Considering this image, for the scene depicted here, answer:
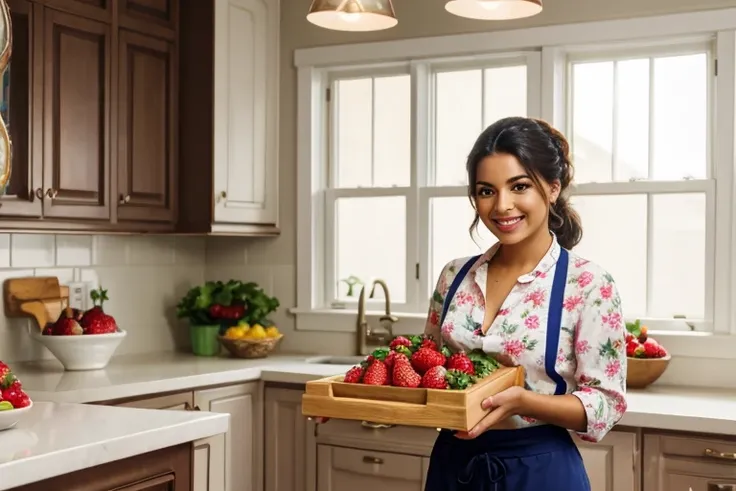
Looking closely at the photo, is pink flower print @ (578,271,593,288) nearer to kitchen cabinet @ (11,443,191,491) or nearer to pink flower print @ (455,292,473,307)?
pink flower print @ (455,292,473,307)

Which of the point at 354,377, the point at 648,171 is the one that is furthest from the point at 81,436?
the point at 648,171

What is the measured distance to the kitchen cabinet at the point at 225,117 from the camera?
3.99 meters

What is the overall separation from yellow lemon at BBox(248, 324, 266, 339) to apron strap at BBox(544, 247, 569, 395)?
2.17 meters

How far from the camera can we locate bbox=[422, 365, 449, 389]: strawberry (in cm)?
189

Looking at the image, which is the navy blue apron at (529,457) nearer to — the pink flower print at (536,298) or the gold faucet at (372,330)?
the pink flower print at (536,298)

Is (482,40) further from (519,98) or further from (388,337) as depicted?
(388,337)

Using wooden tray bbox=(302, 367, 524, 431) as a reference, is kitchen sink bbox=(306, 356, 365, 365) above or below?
below

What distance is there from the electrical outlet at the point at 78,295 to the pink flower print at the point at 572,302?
2.45 meters

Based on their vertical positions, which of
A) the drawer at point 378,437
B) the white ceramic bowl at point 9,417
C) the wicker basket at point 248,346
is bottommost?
the drawer at point 378,437

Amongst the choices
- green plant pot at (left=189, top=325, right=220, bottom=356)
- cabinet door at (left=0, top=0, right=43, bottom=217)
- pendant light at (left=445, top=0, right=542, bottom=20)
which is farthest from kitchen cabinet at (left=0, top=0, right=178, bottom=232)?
pendant light at (left=445, top=0, right=542, bottom=20)

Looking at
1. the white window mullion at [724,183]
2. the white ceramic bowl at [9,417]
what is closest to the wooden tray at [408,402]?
the white ceramic bowl at [9,417]

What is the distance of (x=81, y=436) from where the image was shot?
2086mm

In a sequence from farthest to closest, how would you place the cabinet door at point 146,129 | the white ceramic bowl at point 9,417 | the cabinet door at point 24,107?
the cabinet door at point 146,129
the cabinet door at point 24,107
the white ceramic bowl at point 9,417

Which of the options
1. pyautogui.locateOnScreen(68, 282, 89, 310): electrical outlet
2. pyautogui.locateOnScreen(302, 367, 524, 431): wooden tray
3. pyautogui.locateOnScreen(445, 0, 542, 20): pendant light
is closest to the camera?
pyautogui.locateOnScreen(302, 367, 524, 431): wooden tray
